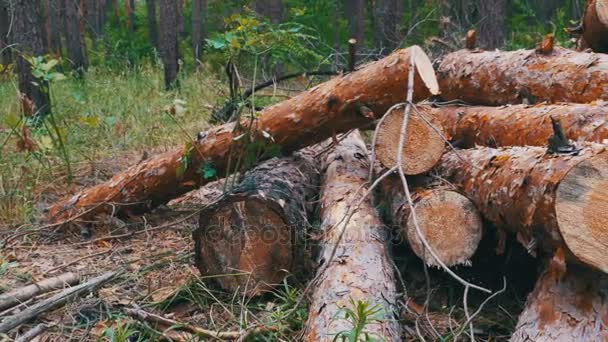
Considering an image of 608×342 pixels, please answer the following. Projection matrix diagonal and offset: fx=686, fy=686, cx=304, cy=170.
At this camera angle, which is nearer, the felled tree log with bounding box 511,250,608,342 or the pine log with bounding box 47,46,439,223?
the felled tree log with bounding box 511,250,608,342

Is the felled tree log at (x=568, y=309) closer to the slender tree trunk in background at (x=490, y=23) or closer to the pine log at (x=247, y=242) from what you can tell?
the pine log at (x=247, y=242)

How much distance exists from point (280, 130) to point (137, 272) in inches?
47.0

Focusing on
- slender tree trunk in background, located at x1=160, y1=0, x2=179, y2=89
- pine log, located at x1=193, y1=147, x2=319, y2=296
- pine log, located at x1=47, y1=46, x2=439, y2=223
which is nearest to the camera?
pine log, located at x1=193, y1=147, x2=319, y2=296

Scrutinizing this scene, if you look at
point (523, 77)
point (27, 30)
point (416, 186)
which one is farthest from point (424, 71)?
point (27, 30)

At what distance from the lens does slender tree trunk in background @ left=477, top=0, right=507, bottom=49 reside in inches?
348

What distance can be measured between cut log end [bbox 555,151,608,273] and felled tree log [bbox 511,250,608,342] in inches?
6.3

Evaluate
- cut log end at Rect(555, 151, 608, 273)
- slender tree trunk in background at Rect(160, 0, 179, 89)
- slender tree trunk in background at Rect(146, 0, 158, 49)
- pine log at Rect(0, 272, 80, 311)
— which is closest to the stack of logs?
cut log end at Rect(555, 151, 608, 273)

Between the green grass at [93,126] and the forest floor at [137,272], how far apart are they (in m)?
0.02

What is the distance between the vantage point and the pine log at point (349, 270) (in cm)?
267

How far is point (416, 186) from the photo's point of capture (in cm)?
360

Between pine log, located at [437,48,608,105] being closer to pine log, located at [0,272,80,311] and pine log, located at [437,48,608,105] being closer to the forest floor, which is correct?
the forest floor

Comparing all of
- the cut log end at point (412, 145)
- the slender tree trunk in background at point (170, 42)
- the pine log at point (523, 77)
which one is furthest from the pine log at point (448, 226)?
the slender tree trunk in background at point (170, 42)

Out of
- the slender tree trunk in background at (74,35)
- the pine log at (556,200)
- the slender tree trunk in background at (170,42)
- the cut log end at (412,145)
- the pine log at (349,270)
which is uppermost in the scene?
the pine log at (556,200)

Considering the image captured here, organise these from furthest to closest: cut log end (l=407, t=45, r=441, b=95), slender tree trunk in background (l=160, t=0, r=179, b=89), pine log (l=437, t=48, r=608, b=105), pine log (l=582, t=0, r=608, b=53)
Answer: slender tree trunk in background (l=160, t=0, r=179, b=89)
pine log (l=582, t=0, r=608, b=53)
pine log (l=437, t=48, r=608, b=105)
cut log end (l=407, t=45, r=441, b=95)
